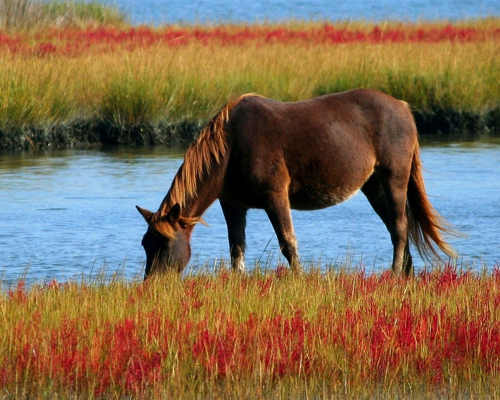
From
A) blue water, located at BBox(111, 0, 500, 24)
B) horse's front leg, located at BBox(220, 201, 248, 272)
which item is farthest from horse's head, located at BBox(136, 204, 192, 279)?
blue water, located at BBox(111, 0, 500, 24)

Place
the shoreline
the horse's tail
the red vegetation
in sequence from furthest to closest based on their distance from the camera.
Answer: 1. the red vegetation
2. the shoreline
3. the horse's tail

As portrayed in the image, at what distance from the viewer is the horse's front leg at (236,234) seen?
735 cm

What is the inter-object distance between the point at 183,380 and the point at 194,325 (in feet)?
1.84

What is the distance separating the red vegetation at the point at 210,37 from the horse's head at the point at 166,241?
12269 millimetres

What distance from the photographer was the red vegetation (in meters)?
19.9

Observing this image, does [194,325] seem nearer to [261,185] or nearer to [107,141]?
[261,185]

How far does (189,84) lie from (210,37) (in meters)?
7.96

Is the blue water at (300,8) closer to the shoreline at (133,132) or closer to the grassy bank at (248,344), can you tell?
the shoreline at (133,132)

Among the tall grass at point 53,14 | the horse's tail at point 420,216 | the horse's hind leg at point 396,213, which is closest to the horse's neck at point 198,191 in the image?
the horse's hind leg at point 396,213

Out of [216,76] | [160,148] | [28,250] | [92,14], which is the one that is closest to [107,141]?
[160,148]

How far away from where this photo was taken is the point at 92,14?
2848 centimetres

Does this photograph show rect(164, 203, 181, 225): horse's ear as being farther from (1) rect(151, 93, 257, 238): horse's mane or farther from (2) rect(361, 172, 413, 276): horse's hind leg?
(2) rect(361, 172, 413, 276): horse's hind leg

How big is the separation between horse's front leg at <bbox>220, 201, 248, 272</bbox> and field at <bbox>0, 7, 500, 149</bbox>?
8263 millimetres

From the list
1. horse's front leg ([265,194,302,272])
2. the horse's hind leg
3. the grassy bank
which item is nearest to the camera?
the grassy bank
